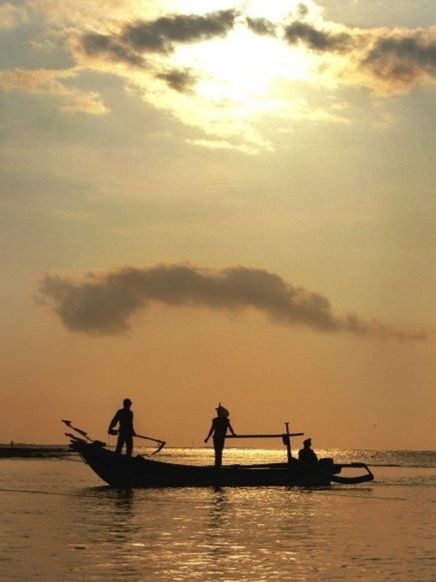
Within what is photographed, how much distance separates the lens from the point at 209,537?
20.5 metres

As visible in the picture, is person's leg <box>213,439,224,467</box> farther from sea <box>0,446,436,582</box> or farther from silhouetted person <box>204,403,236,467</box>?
sea <box>0,446,436,582</box>

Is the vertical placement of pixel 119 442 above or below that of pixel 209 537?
above


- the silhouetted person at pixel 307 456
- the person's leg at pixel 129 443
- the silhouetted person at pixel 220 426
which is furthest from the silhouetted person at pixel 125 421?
the silhouetted person at pixel 307 456

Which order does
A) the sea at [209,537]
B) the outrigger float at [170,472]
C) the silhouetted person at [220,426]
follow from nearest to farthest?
1. the sea at [209,537]
2. the outrigger float at [170,472]
3. the silhouetted person at [220,426]

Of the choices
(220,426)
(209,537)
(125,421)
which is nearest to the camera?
(209,537)

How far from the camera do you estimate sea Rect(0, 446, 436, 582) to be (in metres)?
15.9

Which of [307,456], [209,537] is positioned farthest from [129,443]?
[209,537]

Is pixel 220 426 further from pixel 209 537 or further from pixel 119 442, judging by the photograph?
pixel 209 537

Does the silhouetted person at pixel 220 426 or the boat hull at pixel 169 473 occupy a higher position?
the silhouetted person at pixel 220 426

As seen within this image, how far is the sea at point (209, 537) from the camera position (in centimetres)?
1594

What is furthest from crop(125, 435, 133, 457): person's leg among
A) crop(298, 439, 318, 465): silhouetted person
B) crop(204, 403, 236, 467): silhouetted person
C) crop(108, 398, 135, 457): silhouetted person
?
crop(298, 439, 318, 465): silhouetted person

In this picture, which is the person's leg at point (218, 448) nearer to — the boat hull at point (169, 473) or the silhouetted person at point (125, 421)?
the boat hull at point (169, 473)

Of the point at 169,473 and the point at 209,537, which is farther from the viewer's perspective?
the point at 169,473

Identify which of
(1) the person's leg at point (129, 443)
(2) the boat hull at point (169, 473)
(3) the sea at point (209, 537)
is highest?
(1) the person's leg at point (129, 443)
